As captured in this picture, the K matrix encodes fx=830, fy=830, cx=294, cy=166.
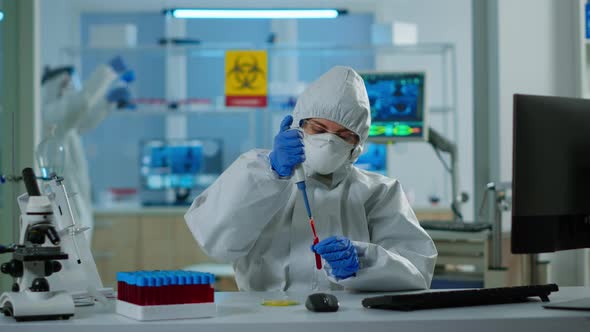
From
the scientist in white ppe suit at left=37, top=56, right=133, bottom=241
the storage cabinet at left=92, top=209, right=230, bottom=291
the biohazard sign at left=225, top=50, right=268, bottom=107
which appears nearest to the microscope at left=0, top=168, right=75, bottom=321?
the scientist in white ppe suit at left=37, top=56, right=133, bottom=241

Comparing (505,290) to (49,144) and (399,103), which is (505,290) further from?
(399,103)

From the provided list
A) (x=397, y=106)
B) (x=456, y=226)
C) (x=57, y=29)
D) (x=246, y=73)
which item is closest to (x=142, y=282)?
(x=456, y=226)

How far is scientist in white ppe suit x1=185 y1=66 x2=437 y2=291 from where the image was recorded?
2059 millimetres

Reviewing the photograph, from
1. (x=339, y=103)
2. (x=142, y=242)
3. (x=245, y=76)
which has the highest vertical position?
(x=245, y=76)

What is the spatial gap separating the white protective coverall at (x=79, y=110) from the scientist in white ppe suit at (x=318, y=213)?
3.26 m

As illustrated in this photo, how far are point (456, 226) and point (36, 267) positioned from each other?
2.13 m

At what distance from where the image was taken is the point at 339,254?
195 centimetres

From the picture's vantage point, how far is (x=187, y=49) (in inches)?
245

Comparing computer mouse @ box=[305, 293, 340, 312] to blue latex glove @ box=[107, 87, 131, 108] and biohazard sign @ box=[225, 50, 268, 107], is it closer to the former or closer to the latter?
biohazard sign @ box=[225, 50, 268, 107]

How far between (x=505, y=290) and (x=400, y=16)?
5609 millimetres

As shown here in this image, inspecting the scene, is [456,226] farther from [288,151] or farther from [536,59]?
[288,151]

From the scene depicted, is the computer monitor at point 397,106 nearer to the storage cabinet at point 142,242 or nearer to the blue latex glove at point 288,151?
the blue latex glove at point 288,151

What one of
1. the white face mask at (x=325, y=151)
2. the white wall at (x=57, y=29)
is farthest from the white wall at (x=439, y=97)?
the white face mask at (x=325, y=151)

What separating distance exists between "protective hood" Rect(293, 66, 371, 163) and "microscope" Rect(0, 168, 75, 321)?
881 mm
